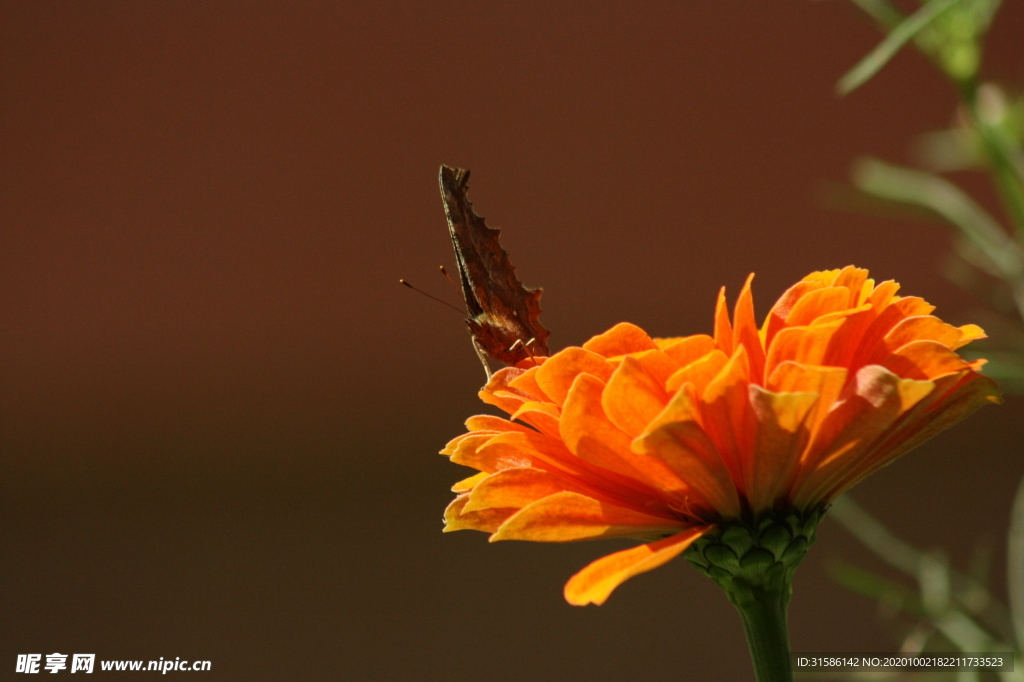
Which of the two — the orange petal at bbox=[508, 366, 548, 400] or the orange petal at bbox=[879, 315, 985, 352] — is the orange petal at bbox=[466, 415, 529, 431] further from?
the orange petal at bbox=[879, 315, 985, 352]

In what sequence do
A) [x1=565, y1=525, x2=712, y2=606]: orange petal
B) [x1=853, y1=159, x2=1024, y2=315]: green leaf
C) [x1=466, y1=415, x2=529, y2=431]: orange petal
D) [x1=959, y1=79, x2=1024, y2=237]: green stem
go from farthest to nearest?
[x1=853, y1=159, x2=1024, y2=315]: green leaf < [x1=959, y1=79, x2=1024, y2=237]: green stem < [x1=466, y1=415, x2=529, y2=431]: orange petal < [x1=565, y1=525, x2=712, y2=606]: orange petal

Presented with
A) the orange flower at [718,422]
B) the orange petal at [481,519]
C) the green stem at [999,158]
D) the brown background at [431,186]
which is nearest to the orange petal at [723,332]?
the orange flower at [718,422]

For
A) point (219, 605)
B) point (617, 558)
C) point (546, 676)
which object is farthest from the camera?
point (219, 605)

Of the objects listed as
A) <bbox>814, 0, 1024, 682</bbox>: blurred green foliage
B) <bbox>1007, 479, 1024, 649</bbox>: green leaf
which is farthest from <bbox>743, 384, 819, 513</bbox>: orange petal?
<bbox>1007, 479, 1024, 649</bbox>: green leaf

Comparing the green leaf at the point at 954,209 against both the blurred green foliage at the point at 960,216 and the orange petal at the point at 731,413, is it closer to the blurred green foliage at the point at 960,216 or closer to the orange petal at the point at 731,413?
the blurred green foliage at the point at 960,216

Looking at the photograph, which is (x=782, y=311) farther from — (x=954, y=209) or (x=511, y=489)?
(x=954, y=209)

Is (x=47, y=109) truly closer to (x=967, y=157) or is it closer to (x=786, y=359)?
(x=967, y=157)

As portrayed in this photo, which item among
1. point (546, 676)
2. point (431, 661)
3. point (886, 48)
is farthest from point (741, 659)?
point (886, 48)
